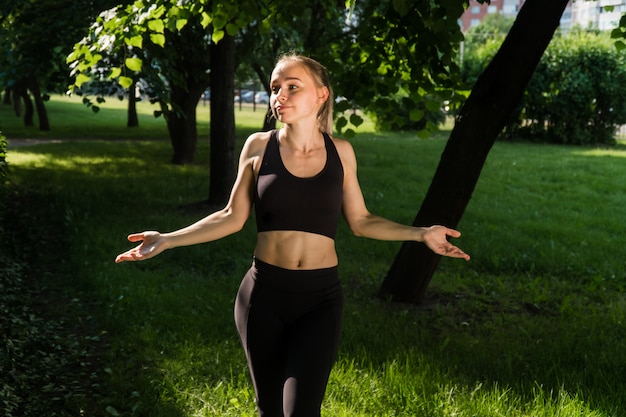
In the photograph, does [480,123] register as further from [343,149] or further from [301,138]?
[301,138]

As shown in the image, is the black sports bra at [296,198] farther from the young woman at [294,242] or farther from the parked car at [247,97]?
the parked car at [247,97]

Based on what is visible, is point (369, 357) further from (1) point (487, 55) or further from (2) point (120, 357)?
(1) point (487, 55)

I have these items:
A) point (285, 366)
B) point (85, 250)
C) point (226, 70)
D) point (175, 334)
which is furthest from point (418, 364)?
point (226, 70)

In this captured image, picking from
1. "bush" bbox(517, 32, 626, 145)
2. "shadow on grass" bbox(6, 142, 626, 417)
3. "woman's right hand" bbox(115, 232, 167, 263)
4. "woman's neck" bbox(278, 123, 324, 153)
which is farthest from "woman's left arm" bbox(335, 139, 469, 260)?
"bush" bbox(517, 32, 626, 145)

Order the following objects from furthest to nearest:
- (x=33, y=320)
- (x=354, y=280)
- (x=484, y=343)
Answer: (x=354, y=280), (x=33, y=320), (x=484, y=343)

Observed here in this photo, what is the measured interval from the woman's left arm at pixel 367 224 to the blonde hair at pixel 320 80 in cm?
10

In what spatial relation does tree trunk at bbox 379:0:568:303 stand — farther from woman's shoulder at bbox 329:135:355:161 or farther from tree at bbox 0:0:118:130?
tree at bbox 0:0:118:130

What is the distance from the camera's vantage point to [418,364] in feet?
17.7

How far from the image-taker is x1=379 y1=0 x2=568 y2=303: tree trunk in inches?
250

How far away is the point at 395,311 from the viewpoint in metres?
6.79

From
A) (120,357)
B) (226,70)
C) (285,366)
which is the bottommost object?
(120,357)

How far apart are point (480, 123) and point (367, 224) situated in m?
3.55

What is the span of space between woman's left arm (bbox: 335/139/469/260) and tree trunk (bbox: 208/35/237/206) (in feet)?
27.5

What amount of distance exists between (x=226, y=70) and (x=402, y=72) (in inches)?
179
